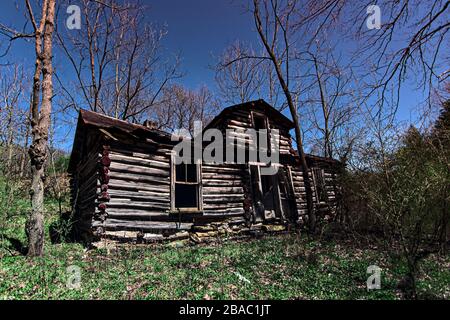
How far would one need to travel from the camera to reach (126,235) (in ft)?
26.4

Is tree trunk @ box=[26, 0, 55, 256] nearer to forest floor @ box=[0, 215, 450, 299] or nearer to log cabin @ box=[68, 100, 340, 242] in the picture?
forest floor @ box=[0, 215, 450, 299]

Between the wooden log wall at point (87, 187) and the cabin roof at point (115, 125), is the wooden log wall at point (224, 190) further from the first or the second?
the wooden log wall at point (87, 187)

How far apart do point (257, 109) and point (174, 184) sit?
676 cm

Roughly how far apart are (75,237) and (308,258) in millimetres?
9133

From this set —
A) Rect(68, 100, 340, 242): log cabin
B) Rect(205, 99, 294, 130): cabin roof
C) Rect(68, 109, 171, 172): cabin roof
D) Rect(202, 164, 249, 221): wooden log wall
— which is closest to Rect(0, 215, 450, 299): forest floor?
Rect(68, 100, 340, 242): log cabin

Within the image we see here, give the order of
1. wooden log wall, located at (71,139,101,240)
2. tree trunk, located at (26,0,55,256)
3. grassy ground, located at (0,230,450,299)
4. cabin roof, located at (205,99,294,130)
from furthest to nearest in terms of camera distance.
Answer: cabin roof, located at (205,99,294,130) < wooden log wall, located at (71,139,101,240) < tree trunk, located at (26,0,55,256) < grassy ground, located at (0,230,450,299)

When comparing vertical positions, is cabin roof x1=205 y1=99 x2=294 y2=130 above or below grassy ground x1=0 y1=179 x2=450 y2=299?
above

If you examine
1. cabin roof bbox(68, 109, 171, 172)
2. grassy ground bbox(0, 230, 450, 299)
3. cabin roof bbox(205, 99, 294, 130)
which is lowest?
grassy ground bbox(0, 230, 450, 299)

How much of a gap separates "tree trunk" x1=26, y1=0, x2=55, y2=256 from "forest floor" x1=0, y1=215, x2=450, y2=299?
662mm

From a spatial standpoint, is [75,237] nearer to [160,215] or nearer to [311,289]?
[160,215]

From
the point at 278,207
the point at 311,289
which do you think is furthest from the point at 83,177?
the point at 311,289

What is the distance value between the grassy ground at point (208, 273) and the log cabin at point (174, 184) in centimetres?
124

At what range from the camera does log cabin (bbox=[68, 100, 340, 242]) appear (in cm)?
819

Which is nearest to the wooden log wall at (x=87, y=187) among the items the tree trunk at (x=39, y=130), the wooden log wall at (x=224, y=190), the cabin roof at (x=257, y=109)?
the tree trunk at (x=39, y=130)
